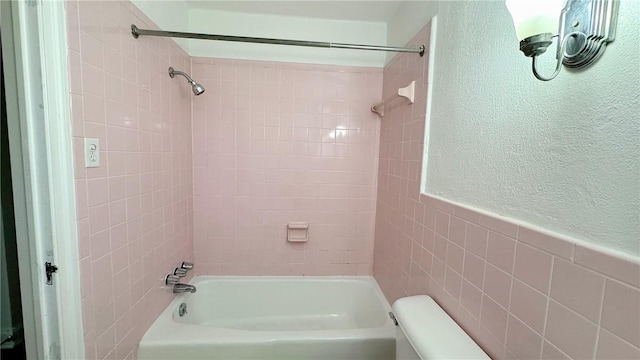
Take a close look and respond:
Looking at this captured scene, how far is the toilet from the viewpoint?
0.79m

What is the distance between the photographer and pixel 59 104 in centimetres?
83

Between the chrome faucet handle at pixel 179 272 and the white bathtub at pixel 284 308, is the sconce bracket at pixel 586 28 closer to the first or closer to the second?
the white bathtub at pixel 284 308

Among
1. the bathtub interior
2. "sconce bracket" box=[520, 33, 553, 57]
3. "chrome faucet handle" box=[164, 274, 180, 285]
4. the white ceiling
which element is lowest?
the bathtub interior

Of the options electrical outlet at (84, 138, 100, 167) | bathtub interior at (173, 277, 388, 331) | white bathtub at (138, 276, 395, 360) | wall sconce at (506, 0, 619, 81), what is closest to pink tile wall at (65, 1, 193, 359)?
electrical outlet at (84, 138, 100, 167)

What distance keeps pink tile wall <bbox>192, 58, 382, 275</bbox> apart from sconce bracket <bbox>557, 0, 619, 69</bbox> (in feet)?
4.79

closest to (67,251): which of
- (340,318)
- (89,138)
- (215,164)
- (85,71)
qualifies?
(89,138)

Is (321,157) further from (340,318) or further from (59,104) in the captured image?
→ (59,104)

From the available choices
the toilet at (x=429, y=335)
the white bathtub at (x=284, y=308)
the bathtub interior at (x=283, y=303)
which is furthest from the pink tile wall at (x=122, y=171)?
the toilet at (x=429, y=335)

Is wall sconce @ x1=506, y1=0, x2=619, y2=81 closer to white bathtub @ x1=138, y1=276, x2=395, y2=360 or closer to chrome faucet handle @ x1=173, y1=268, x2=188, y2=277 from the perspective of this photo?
white bathtub @ x1=138, y1=276, x2=395, y2=360

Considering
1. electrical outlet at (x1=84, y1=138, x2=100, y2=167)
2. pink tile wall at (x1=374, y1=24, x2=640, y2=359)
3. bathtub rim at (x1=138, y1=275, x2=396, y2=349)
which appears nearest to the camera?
pink tile wall at (x1=374, y1=24, x2=640, y2=359)

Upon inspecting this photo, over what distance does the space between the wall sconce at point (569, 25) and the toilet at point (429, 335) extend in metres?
0.79

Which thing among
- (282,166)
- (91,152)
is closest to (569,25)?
(91,152)

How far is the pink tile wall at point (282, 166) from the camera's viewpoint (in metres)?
1.93

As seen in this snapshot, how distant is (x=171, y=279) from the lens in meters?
1.64
